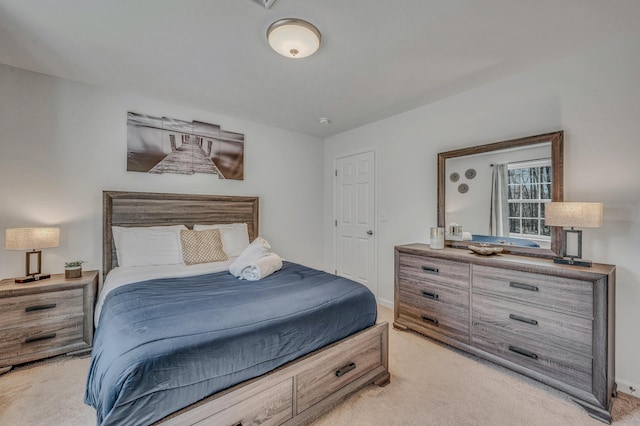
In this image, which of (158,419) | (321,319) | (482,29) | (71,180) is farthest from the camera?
(71,180)

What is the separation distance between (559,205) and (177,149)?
370 centimetres

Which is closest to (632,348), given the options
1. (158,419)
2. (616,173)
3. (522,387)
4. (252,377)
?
(522,387)

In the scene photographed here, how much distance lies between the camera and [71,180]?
2.63 m

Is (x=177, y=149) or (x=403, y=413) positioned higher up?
(x=177, y=149)

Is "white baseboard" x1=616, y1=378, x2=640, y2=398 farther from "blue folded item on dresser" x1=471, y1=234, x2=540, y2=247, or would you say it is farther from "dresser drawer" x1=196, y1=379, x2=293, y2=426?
"dresser drawer" x1=196, y1=379, x2=293, y2=426

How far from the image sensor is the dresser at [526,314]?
1.72 metres

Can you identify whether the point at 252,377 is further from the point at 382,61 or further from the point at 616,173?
the point at 616,173

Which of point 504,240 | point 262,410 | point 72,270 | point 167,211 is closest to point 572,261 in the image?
point 504,240

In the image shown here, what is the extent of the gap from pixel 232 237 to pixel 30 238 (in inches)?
66.1

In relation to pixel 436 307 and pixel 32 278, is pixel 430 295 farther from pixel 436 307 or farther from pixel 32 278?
pixel 32 278

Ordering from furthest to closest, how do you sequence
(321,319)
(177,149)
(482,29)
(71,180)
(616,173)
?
(177,149), (71,180), (616,173), (482,29), (321,319)

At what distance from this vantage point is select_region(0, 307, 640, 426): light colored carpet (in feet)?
5.41

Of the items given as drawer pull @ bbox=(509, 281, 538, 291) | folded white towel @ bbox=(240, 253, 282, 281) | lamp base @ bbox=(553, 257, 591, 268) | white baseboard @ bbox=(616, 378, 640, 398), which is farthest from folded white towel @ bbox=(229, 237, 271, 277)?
white baseboard @ bbox=(616, 378, 640, 398)

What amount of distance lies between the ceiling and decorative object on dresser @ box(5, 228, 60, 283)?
143 centimetres
